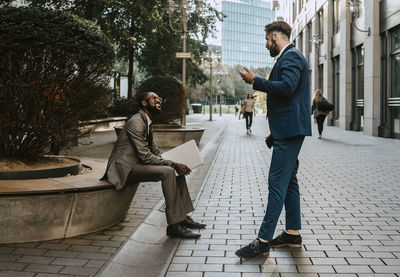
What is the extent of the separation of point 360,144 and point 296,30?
94.2 ft

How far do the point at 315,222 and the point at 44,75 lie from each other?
11.1 feet

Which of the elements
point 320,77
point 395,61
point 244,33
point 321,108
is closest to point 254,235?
point 321,108

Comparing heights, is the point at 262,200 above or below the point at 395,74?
below

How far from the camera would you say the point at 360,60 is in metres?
22.0

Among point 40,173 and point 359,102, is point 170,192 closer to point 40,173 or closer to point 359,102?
point 40,173

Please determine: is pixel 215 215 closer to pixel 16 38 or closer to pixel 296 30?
pixel 16 38

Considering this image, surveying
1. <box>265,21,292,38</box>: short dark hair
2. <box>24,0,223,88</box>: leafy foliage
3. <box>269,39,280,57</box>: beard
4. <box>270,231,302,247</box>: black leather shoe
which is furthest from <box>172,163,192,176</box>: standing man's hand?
<box>24,0,223,88</box>: leafy foliage

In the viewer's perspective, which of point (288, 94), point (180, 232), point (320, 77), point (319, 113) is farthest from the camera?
point (320, 77)

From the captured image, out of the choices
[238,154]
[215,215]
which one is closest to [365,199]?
[215,215]

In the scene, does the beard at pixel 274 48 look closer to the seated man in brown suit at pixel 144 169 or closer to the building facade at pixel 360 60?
the seated man in brown suit at pixel 144 169

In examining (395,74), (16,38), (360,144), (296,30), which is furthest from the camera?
(296,30)

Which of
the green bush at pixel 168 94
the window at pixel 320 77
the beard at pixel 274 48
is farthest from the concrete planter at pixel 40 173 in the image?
the window at pixel 320 77

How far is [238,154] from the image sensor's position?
1255 centimetres

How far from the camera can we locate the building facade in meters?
17.3
